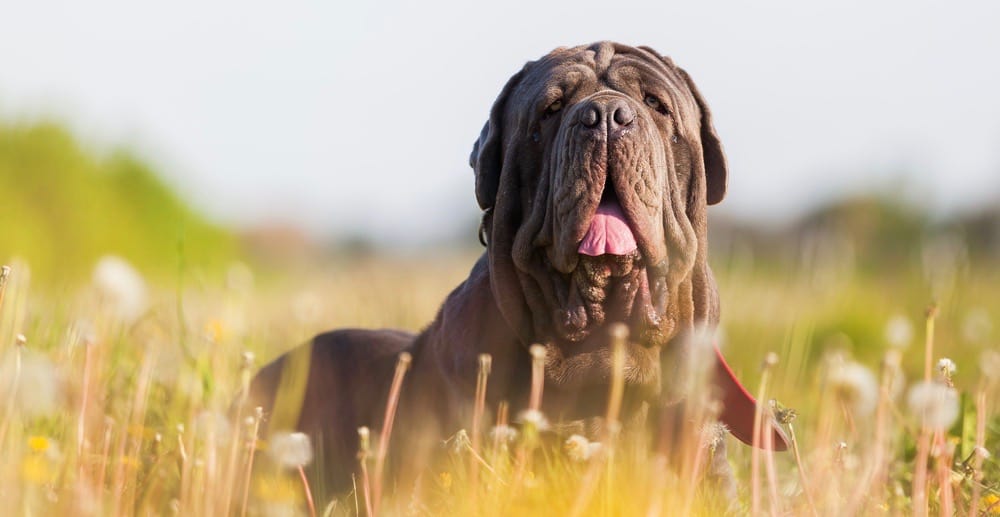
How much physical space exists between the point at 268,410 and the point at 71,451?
139 centimetres

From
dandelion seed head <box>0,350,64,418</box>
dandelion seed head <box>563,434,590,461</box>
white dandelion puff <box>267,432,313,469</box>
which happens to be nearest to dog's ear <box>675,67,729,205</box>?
dandelion seed head <box>563,434,590,461</box>

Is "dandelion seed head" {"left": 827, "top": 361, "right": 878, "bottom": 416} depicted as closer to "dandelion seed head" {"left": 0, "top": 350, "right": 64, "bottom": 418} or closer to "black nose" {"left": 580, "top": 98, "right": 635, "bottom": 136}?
"black nose" {"left": 580, "top": 98, "right": 635, "bottom": 136}

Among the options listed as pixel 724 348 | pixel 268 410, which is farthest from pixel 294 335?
pixel 724 348

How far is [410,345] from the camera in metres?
4.27

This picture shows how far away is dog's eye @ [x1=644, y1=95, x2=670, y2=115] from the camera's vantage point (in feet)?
12.0

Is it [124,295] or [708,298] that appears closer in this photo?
[124,295]

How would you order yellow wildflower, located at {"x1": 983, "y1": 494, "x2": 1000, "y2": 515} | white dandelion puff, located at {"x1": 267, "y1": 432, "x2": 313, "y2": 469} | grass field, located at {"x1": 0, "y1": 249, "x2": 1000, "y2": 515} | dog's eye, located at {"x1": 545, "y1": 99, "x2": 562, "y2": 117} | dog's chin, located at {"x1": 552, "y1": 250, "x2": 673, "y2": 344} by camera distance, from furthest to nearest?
dog's eye, located at {"x1": 545, "y1": 99, "x2": 562, "y2": 117} < dog's chin, located at {"x1": 552, "y1": 250, "x2": 673, "y2": 344} < yellow wildflower, located at {"x1": 983, "y1": 494, "x2": 1000, "y2": 515} < white dandelion puff, located at {"x1": 267, "y1": 432, "x2": 313, "y2": 469} < grass field, located at {"x1": 0, "y1": 249, "x2": 1000, "y2": 515}

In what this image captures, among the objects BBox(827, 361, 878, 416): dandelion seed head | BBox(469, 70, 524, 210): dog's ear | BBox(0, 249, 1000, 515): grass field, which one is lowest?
BBox(0, 249, 1000, 515): grass field

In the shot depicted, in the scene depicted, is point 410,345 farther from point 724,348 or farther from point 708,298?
point 724,348

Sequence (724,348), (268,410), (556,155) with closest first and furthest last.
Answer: (556,155)
(268,410)
(724,348)

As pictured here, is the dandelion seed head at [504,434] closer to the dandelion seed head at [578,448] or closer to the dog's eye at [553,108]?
the dandelion seed head at [578,448]

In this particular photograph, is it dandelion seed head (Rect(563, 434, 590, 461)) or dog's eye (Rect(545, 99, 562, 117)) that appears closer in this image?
dandelion seed head (Rect(563, 434, 590, 461))

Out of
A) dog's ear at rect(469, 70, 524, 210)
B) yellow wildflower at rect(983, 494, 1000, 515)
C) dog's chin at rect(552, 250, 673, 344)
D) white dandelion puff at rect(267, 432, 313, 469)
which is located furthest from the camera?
dog's ear at rect(469, 70, 524, 210)

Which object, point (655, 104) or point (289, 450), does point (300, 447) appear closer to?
point (289, 450)
